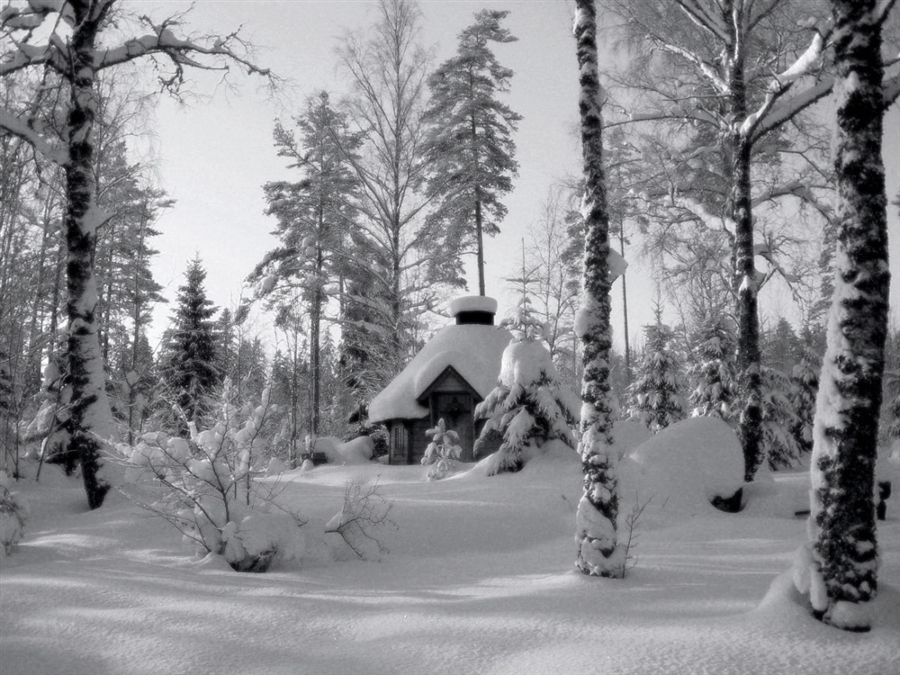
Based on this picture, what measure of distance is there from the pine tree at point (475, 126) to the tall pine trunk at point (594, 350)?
17.2 meters

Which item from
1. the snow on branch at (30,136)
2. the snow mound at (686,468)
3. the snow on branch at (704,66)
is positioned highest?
the snow on branch at (704,66)

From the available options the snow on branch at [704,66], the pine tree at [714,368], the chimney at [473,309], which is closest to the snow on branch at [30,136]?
the snow on branch at [704,66]

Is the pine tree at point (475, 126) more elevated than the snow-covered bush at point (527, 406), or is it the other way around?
the pine tree at point (475, 126)

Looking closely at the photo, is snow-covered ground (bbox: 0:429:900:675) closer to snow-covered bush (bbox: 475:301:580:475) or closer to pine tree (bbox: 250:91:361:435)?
snow-covered bush (bbox: 475:301:580:475)

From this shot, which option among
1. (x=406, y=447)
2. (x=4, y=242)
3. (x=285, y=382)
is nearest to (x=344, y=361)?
(x=285, y=382)

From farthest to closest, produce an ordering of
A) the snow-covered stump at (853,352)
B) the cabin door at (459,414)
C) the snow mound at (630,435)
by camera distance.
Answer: the cabin door at (459,414), the snow mound at (630,435), the snow-covered stump at (853,352)

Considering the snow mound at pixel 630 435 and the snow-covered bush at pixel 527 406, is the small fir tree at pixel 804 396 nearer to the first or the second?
the snow mound at pixel 630 435

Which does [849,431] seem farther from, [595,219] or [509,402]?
[509,402]

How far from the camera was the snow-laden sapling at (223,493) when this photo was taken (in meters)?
6.79

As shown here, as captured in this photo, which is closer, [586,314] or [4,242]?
[586,314]

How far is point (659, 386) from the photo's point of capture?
26016 millimetres

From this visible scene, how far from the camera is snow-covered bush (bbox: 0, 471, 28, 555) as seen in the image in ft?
22.5

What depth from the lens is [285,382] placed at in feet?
123

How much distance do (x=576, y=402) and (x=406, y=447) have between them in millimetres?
8627
